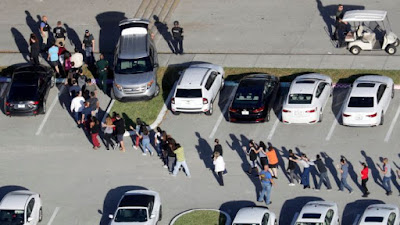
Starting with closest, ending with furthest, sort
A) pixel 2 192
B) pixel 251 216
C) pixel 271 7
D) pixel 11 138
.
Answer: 1. pixel 251 216
2. pixel 2 192
3. pixel 11 138
4. pixel 271 7

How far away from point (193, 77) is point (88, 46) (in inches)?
241

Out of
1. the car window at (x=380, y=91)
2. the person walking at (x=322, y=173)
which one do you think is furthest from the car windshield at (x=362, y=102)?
the person walking at (x=322, y=173)

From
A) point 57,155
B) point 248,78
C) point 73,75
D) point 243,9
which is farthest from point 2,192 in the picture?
point 243,9

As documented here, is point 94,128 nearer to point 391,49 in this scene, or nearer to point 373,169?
point 373,169

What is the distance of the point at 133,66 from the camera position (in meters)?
49.5

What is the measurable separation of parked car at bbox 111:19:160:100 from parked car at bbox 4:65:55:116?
3.06 metres

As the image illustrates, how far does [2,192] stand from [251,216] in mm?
10380

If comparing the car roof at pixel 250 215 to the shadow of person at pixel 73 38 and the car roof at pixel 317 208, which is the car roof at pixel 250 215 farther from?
the shadow of person at pixel 73 38

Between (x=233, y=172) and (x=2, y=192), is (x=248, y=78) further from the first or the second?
(x=2, y=192)

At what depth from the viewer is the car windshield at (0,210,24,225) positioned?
41.8 metres

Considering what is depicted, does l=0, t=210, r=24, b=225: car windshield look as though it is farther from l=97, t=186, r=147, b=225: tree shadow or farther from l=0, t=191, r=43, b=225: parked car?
l=97, t=186, r=147, b=225: tree shadow

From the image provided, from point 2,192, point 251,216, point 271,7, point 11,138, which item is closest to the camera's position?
point 251,216

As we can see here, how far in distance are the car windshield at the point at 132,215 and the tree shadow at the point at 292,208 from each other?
16.7 ft

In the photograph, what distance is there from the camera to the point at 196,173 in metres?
45.1
